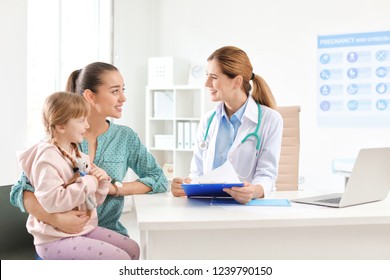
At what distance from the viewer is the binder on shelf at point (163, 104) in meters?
5.78

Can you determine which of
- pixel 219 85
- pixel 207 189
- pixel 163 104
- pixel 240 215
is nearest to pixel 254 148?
pixel 219 85

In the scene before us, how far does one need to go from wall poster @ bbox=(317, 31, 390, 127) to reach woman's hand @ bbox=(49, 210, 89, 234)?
389 cm

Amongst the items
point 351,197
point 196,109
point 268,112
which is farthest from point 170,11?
point 351,197

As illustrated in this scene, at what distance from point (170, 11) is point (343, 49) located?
6.61ft

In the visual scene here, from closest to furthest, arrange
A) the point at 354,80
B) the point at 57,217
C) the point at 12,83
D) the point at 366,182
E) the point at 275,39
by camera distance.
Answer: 1. the point at 57,217
2. the point at 366,182
3. the point at 12,83
4. the point at 354,80
5. the point at 275,39

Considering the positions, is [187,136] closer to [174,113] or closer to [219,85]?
[174,113]

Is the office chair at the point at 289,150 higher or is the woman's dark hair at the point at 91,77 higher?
the woman's dark hair at the point at 91,77

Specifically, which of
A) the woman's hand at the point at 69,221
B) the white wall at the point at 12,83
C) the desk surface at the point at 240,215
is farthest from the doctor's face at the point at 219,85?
the white wall at the point at 12,83

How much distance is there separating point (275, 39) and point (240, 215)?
3.99 m

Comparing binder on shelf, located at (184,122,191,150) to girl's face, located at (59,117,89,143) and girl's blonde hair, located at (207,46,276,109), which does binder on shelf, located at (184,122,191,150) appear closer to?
girl's blonde hair, located at (207,46,276,109)

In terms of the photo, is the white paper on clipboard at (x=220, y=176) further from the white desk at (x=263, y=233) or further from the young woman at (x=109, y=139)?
the young woman at (x=109, y=139)

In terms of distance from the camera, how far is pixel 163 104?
5797mm

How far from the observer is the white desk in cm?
163

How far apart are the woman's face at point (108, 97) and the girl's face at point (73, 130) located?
268 millimetres
